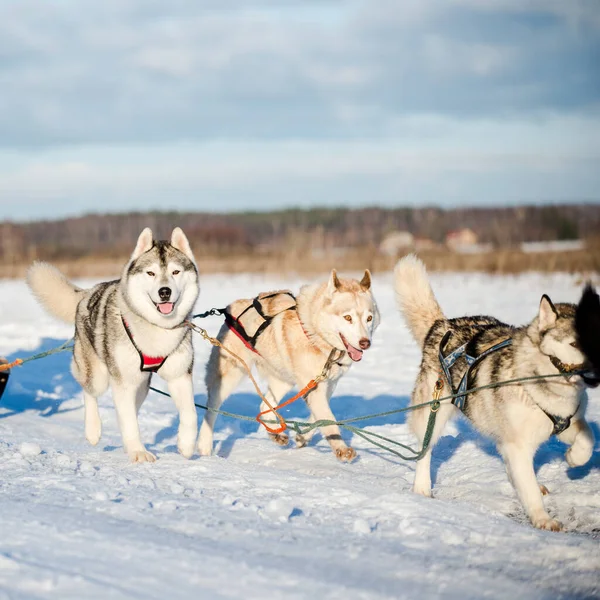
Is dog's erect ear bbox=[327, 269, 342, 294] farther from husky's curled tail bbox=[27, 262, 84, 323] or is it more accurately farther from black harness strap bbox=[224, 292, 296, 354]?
husky's curled tail bbox=[27, 262, 84, 323]

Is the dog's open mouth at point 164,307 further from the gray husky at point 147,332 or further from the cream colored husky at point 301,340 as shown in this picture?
the cream colored husky at point 301,340

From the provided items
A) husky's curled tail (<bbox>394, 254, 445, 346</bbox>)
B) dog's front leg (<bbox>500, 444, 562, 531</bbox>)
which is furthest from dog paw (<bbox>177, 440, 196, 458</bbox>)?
dog's front leg (<bbox>500, 444, 562, 531</bbox>)

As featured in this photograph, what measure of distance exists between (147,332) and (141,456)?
72cm

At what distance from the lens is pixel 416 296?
4.48 meters

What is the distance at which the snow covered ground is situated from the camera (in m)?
2.56

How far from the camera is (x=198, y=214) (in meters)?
49.8

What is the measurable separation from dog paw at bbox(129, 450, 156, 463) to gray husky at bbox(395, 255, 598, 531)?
4.92ft

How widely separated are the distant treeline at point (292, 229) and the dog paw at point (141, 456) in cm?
1361

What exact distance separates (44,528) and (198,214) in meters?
47.7

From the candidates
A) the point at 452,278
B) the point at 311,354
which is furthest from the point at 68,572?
the point at 452,278

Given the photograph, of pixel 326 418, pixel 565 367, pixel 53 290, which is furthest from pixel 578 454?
pixel 53 290

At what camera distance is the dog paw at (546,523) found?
3426mm

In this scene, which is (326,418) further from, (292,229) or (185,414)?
(292,229)

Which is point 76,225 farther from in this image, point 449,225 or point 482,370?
point 482,370
